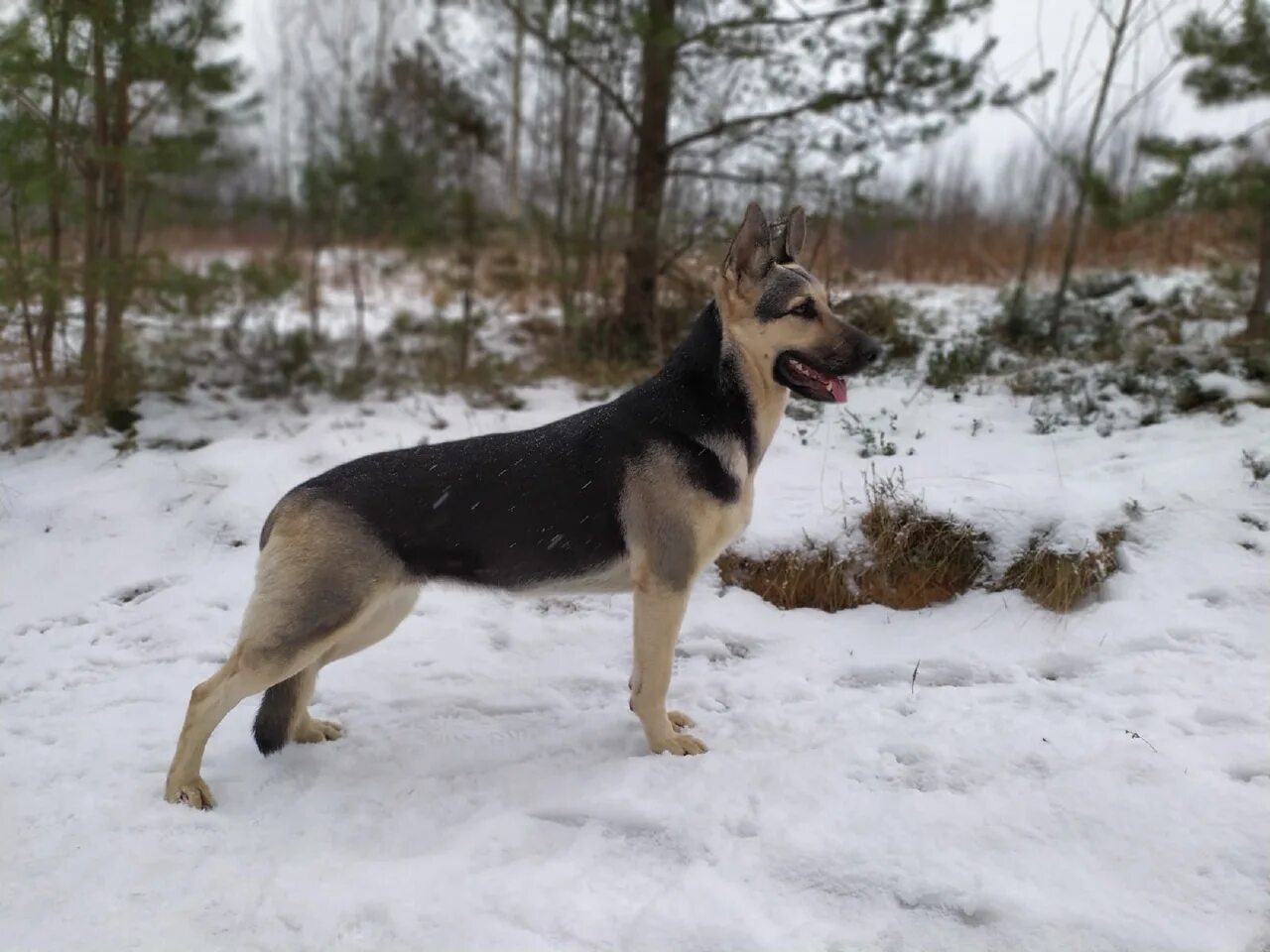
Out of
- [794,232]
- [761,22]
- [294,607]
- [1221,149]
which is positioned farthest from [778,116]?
[294,607]

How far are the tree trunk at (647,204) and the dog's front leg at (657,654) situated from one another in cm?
713

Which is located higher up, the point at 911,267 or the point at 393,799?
the point at 911,267

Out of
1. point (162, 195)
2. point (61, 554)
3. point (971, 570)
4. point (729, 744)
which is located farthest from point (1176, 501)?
point (162, 195)

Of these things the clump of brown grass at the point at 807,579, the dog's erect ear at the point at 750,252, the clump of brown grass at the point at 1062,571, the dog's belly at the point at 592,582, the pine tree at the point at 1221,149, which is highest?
the pine tree at the point at 1221,149

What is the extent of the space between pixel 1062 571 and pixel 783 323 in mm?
2333

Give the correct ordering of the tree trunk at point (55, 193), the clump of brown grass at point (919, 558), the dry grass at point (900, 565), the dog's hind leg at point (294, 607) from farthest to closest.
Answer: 1. the tree trunk at point (55, 193)
2. the clump of brown grass at point (919, 558)
3. the dry grass at point (900, 565)
4. the dog's hind leg at point (294, 607)

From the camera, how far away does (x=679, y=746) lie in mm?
3605

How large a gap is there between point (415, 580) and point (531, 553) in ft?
1.66

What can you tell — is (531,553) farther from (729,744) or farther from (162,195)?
(162,195)

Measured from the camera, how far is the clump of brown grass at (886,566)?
488 centimetres

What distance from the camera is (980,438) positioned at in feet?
21.4

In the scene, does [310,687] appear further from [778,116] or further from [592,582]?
[778,116]

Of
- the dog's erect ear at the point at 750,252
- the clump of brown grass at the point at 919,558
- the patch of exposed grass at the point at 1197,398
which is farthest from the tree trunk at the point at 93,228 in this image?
the patch of exposed grass at the point at 1197,398

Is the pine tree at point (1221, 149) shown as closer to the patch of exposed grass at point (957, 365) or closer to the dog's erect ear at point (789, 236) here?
the patch of exposed grass at point (957, 365)
